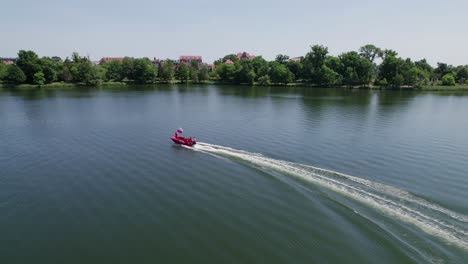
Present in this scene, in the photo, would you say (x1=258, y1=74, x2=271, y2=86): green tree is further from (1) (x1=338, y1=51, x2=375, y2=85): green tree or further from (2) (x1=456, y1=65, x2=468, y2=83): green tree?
(2) (x1=456, y1=65, x2=468, y2=83): green tree

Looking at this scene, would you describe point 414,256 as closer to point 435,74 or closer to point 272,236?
point 272,236

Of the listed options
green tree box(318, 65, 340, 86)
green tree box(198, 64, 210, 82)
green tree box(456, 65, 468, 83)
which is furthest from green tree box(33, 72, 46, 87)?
green tree box(456, 65, 468, 83)

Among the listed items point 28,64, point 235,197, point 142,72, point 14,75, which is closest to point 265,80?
point 142,72

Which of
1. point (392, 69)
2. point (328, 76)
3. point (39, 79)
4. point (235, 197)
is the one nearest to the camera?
point (235, 197)

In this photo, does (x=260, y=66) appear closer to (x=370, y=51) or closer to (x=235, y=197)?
(x=370, y=51)

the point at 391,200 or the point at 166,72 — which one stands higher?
the point at 166,72

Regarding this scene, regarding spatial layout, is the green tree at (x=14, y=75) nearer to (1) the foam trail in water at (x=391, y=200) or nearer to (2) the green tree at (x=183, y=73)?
(2) the green tree at (x=183, y=73)
